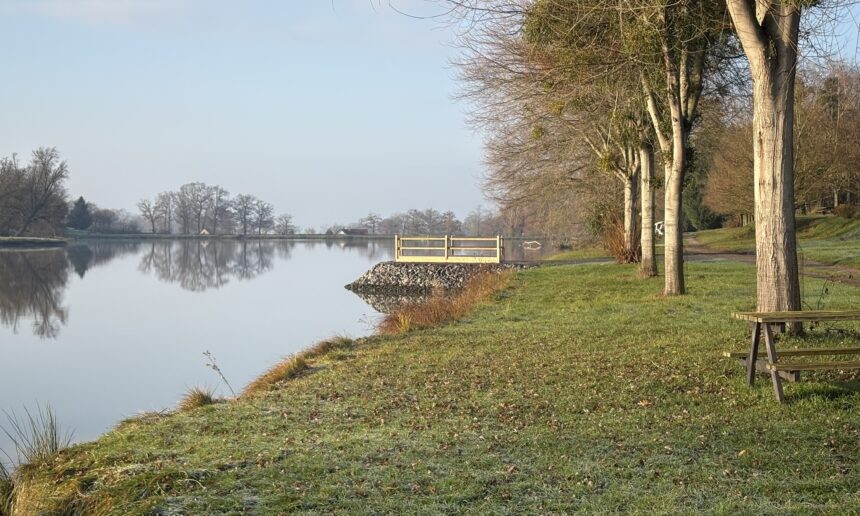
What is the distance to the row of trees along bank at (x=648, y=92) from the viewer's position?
916 cm

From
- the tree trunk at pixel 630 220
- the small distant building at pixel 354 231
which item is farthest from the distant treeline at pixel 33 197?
the tree trunk at pixel 630 220

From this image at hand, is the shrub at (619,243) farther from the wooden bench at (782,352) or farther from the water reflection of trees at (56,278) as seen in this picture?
the wooden bench at (782,352)

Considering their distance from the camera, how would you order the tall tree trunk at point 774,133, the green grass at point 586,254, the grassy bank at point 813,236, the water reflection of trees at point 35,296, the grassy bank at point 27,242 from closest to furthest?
the tall tree trunk at point 774,133 < the water reflection of trees at point 35,296 < the grassy bank at point 813,236 < the green grass at point 586,254 < the grassy bank at point 27,242

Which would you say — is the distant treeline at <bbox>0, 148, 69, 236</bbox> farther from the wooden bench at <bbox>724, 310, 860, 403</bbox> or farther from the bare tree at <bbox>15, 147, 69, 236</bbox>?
the wooden bench at <bbox>724, 310, 860, 403</bbox>

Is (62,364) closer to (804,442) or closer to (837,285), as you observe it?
(804,442)

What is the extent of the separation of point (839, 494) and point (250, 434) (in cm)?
471

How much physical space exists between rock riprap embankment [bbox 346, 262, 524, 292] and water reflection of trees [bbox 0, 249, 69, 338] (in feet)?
44.9

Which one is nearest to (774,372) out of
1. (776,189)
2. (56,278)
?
(776,189)

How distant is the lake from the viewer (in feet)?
46.0

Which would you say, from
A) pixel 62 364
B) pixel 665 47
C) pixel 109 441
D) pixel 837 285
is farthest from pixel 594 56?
pixel 62 364

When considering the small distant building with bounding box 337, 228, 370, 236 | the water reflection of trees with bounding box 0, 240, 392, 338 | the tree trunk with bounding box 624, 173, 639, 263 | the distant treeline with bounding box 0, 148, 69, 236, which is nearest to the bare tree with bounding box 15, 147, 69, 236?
the distant treeline with bounding box 0, 148, 69, 236

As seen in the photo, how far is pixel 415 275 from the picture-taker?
39438 millimetres

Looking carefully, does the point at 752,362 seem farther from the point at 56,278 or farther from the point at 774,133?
the point at 56,278

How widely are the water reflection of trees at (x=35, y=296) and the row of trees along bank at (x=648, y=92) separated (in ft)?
50.3
